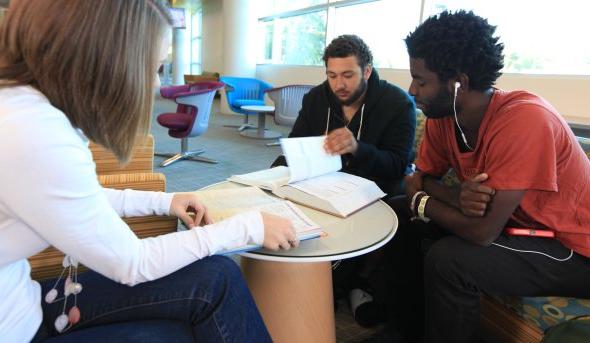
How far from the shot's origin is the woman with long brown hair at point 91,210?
0.61 m

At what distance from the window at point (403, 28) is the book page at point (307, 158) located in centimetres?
50

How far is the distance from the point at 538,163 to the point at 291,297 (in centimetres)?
77

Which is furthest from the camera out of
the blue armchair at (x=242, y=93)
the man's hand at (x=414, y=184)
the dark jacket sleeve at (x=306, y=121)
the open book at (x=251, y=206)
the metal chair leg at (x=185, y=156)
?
the blue armchair at (x=242, y=93)

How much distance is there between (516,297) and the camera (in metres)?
1.22

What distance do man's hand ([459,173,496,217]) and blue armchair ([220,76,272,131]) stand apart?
4.93m

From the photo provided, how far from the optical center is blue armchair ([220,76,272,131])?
611 centimetres

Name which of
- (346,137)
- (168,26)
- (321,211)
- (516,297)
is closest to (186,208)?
(321,211)

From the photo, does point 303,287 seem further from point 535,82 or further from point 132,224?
point 535,82

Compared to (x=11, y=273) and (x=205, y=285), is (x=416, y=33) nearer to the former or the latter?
(x=205, y=285)

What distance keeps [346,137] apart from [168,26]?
0.84 metres

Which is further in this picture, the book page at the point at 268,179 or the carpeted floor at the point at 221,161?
the carpeted floor at the point at 221,161

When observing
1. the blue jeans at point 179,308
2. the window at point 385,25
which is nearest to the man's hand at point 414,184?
the blue jeans at point 179,308

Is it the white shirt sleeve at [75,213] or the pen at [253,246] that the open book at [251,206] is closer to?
the pen at [253,246]

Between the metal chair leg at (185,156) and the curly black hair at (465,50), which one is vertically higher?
the curly black hair at (465,50)
